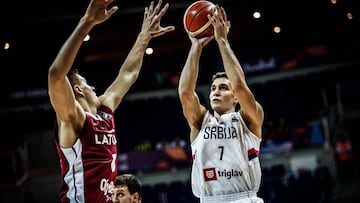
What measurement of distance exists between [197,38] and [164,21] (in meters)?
6.72

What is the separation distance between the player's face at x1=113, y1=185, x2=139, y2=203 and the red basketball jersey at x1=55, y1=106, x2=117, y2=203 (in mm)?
419

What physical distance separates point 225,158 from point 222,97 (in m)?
0.52

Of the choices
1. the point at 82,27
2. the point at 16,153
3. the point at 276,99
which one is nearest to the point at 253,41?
the point at 276,99

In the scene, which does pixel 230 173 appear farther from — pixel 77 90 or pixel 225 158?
pixel 77 90

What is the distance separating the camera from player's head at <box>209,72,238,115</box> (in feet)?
14.3

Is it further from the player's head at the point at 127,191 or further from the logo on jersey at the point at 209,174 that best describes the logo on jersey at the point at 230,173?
the player's head at the point at 127,191

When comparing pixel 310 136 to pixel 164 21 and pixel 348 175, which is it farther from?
pixel 164 21

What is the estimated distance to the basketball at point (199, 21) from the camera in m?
4.51

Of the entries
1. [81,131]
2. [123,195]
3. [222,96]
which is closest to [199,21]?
[222,96]

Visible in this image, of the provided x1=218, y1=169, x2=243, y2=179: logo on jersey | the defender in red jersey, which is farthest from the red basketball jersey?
x1=218, y1=169, x2=243, y2=179: logo on jersey

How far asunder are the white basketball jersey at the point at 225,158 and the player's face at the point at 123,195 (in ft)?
1.63

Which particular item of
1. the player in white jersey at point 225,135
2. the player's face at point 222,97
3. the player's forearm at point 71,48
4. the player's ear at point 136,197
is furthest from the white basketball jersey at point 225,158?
the player's forearm at point 71,48

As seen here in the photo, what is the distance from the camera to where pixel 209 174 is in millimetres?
4160

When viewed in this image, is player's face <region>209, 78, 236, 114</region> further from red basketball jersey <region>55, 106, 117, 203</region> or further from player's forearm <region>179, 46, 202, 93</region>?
red basketball jersey <region>55, 106, 117, 203</region>
